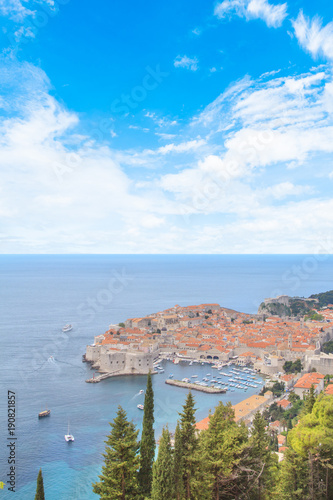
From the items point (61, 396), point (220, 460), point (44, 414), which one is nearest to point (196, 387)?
point (61, 396)

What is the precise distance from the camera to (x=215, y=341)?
111ft

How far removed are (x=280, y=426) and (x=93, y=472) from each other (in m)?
8.28

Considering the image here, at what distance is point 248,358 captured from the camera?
3038cm

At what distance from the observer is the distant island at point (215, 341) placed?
90.5 ft

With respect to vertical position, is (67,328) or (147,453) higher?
(147,453)

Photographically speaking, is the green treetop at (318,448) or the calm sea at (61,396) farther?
the calm sea at (61,396)

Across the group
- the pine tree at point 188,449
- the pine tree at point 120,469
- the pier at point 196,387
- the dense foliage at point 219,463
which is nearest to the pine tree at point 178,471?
the dense foliage at point 219,463

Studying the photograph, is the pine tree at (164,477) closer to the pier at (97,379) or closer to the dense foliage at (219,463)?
the dense foliage at (219,463)

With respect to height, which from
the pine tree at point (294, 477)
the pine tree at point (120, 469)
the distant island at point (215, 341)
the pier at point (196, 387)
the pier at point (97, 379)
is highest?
the pine tree at point (120, 469)

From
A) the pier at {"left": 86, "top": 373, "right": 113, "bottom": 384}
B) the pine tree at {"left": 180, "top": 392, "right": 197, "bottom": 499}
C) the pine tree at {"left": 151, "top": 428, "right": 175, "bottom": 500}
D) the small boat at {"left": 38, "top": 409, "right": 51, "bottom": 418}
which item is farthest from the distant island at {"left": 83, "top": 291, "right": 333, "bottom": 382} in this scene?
the pine tree at {"left": 151, "top": 428, "right": 175, "bottom": 500}

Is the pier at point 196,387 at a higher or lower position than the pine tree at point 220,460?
lower

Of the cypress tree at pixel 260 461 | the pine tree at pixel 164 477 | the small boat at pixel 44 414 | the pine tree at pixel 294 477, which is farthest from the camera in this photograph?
the small boat at pixel 44 414

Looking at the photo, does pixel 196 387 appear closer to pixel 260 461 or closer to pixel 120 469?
pixel 260 461

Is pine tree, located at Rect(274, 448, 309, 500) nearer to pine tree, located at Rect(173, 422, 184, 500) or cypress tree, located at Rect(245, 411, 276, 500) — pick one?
cypress tree, located at Rect(245, 411, 276, 500)
